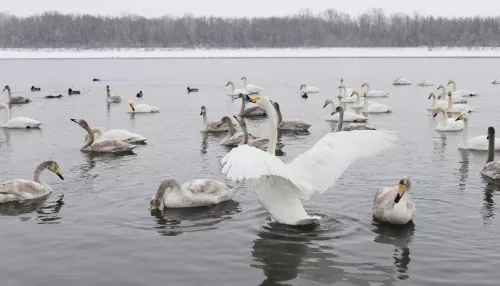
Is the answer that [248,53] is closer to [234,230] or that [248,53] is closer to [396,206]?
[234,230]

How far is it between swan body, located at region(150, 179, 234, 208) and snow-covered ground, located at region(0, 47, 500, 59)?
81532mm

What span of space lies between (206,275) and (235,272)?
1.12 feet

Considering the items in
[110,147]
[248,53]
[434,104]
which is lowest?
[110,147]

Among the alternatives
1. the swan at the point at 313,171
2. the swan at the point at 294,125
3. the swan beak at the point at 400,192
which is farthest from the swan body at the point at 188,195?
the swan at the point at 294,125

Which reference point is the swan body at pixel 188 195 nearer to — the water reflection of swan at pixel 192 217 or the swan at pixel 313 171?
the water reflection of swan at pixel 192 217

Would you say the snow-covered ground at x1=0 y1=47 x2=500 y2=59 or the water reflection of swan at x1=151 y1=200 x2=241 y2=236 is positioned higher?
the snow-covered ground at x1=0 y1=47 x2=500 y2=59

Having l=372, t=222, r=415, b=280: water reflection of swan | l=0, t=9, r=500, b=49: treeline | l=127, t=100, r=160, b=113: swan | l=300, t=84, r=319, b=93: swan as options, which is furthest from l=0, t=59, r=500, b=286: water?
l=0, t=9, r=500, b=49: treeline

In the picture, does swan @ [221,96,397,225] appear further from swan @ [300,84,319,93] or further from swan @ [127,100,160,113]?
swan @ [300,84,319,93]

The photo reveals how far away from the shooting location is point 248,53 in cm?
9912

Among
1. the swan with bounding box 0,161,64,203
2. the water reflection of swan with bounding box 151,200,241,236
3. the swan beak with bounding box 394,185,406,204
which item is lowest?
the water reflection of swan with bounding box 151,200,241,236

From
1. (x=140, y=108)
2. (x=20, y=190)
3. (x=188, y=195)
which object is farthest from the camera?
(x=140, y=108)

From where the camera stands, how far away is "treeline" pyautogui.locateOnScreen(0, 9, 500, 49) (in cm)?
11331

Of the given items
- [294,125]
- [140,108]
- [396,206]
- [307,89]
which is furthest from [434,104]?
[396,206]

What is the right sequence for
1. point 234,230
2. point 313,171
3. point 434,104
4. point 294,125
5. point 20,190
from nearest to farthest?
point 313,171
point 234,230
point 20,190
point 294,125
point 434,104
